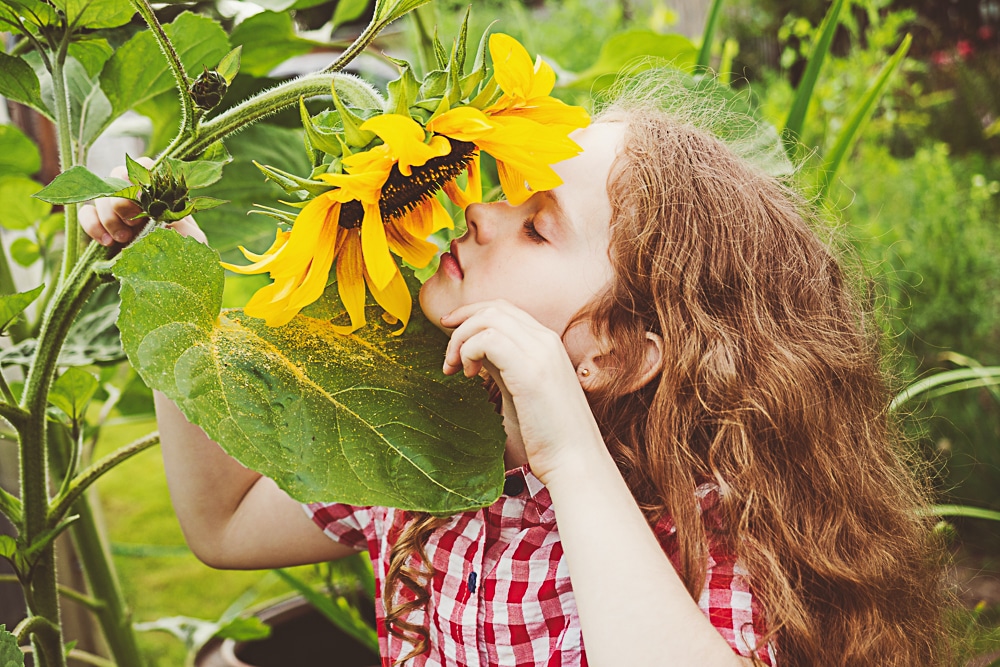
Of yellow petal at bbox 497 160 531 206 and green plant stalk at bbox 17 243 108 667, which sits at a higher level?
yellow petal at bbox 497 160 531 206

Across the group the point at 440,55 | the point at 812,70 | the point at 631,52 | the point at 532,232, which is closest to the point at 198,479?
the point at 532,232

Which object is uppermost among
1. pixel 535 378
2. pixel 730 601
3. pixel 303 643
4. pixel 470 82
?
pixel 470 82

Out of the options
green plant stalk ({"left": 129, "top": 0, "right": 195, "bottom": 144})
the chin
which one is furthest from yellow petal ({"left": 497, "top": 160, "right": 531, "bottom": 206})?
green plant stalk ({"left": 129, "top": 0, "right": 195, "bottom": 144})

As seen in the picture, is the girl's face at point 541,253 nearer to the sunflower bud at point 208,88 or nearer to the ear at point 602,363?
the ear at point 602,363

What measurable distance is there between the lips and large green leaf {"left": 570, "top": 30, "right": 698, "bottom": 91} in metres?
0.39

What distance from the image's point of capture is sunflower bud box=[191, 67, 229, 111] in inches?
18.2

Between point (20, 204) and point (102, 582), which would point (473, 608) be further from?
point (20, 204)

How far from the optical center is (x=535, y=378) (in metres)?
0.62

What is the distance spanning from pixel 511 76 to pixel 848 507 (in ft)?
1.74

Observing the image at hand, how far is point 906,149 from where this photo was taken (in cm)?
316

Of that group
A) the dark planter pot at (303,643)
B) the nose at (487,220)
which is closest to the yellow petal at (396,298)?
the nose at (487,220)

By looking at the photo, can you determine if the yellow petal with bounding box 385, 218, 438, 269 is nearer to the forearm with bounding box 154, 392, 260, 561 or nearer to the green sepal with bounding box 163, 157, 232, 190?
the green sepal with bounding box 163, 157, 232, 190

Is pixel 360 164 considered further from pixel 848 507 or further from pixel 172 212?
pixel 848 507

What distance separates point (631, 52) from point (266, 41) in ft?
1.44
